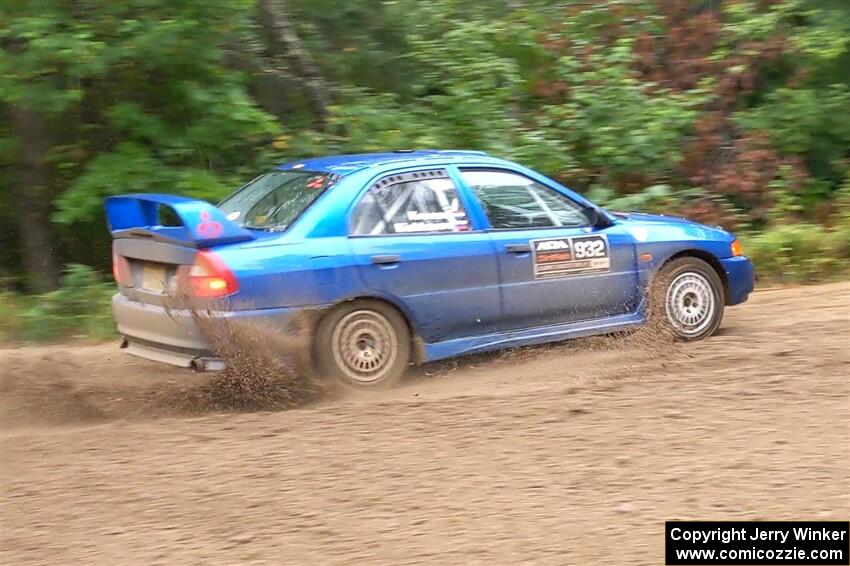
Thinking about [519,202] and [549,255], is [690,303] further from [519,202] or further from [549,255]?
[519,202]

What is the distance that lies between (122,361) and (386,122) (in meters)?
5.02

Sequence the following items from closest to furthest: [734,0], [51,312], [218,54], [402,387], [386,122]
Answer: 1. [402,387]
2. [51,312]
3. [218,54]
4. [386,122]
5. [734,0]

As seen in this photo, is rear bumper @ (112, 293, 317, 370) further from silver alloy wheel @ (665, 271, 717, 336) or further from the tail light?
silver alloy wheel @ (665, 271, 717, 336)

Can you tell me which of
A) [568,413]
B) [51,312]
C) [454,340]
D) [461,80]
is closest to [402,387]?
[454,340]

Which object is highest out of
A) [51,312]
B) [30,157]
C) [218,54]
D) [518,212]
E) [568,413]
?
[218,54]

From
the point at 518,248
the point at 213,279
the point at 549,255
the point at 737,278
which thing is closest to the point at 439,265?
the point at 518,248

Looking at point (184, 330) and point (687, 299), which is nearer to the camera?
point (184, 330)

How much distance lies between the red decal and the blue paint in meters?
0.03

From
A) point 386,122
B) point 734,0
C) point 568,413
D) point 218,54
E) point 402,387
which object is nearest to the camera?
point 568,413

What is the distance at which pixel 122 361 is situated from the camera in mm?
7648

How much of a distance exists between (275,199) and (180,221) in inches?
32.0

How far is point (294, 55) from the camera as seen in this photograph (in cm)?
1249

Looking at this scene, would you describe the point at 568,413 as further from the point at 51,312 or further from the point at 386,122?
the point at 386,122

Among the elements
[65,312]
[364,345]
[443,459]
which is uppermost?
[65,312]
